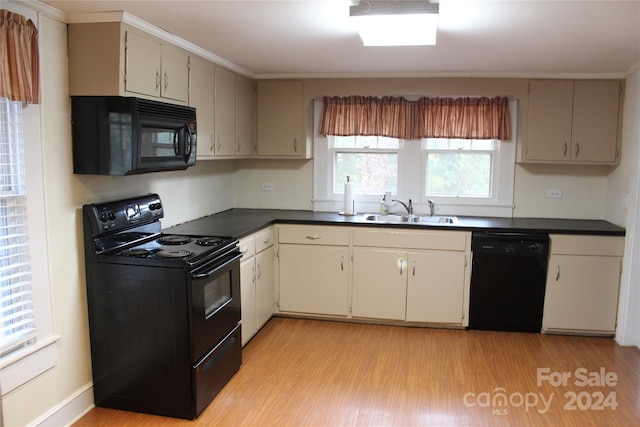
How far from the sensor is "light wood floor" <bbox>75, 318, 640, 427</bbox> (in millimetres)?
2842

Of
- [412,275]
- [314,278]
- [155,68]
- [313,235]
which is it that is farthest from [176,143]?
[412,275]

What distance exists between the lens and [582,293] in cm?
405

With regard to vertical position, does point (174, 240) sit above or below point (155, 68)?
below

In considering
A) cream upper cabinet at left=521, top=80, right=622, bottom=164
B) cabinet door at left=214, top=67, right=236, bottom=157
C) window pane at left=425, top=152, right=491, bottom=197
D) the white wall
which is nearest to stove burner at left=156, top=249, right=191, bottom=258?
cabinet door at left=214, top=67, right=236, bottom=157

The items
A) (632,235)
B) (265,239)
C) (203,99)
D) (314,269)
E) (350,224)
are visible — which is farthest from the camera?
(314,269)

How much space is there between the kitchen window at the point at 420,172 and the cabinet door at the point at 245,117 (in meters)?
0.61

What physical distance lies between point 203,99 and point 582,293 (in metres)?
3.25

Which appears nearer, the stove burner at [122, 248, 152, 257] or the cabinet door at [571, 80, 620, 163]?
the stove burner at [122, 248, 152, 257]

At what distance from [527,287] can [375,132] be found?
1830mm

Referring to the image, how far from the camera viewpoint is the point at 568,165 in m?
4.54

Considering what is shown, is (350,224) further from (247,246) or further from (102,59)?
(102,59)

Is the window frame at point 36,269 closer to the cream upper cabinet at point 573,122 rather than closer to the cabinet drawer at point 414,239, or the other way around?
the cabinet drawer at point 414,239

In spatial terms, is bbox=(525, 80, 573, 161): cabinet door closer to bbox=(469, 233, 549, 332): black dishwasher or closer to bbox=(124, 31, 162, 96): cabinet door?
bbox=(469, 233, 549, 332): black dishwasher

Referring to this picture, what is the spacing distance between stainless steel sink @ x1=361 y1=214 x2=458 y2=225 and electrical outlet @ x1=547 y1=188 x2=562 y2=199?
88 cm
